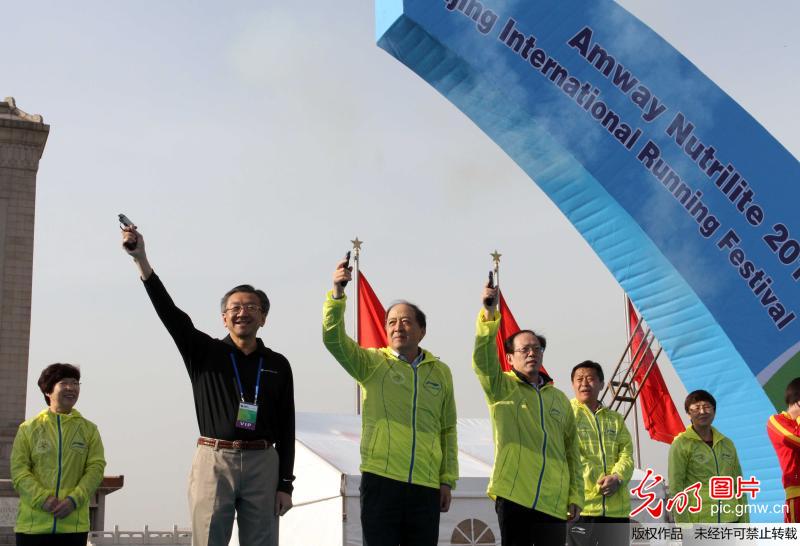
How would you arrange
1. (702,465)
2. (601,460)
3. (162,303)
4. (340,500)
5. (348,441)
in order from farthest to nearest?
(348,441), (340,500), (702,465), (601,460), (162,303)

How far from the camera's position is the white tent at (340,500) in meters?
9.33

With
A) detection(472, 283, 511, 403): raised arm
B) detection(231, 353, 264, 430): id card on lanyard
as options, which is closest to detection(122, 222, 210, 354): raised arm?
detection(231, 353, 264, 430): id card on lanyard

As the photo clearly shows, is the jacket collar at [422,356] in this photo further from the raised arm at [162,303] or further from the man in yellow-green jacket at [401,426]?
the raised arm at [162,303]

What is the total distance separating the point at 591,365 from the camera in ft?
→ 19.8

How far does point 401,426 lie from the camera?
4676 mm

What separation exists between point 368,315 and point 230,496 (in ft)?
41.5

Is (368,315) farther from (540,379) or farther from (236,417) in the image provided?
(236,417)

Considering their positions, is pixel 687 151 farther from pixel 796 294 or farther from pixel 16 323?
pixel 16 323

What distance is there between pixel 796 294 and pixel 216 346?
6.21m

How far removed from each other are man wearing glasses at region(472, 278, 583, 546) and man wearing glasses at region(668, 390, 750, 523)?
138 cm

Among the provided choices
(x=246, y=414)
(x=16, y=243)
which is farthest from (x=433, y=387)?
(x=16, y=243)

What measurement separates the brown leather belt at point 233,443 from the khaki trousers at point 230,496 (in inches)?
0.7

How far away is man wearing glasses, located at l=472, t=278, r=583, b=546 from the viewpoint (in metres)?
4.87

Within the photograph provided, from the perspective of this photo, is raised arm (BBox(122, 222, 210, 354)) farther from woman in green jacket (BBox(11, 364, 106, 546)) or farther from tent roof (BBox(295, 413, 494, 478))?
tent roof (BBox(295, 413, 494, 478))
